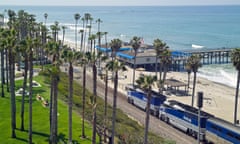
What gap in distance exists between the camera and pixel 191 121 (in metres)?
62.9

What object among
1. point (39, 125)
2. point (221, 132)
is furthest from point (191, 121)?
point (39, 125)

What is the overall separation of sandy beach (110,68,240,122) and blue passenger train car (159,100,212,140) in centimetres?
1413

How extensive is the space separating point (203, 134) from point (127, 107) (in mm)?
23956

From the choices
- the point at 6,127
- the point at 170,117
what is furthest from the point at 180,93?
the point at 6,127

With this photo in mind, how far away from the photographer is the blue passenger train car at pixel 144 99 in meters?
73.8

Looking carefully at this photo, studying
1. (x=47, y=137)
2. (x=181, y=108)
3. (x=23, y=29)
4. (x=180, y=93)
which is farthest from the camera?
(x=23, y=29)

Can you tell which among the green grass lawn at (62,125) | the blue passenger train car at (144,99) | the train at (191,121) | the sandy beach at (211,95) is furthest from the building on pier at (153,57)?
the green grass lawn at (62,125)

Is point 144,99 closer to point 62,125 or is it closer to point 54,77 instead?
point 62,125

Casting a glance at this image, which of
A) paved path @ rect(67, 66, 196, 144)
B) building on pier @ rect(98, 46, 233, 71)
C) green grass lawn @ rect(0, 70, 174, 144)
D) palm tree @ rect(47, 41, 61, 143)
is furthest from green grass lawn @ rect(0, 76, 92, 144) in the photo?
building on pier @ rect(98, 46, 233, 71)

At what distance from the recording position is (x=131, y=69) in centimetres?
12938

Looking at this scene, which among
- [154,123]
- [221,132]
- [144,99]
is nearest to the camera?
[221,132]

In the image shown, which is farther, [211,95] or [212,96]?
[211,95]

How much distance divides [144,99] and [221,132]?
23396 millimetres

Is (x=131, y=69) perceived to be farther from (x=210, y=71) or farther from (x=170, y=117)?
(x=170, y=117)
